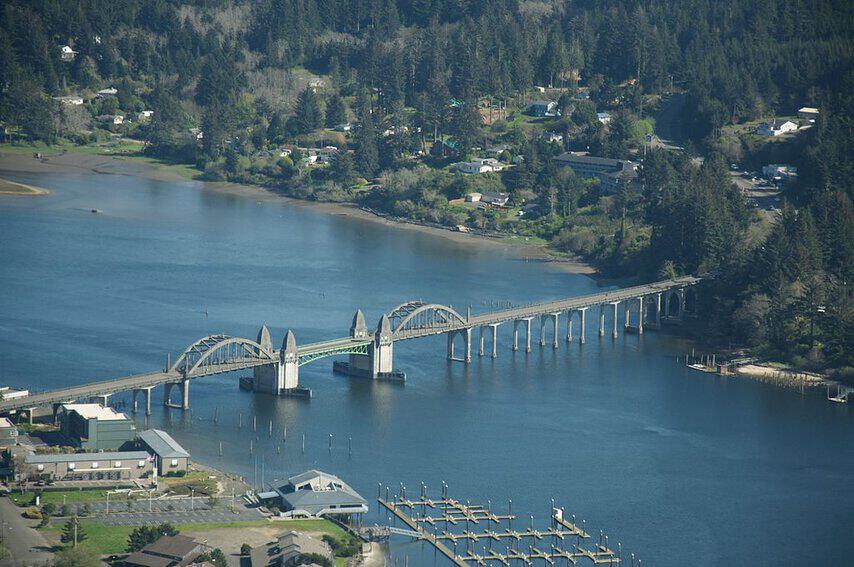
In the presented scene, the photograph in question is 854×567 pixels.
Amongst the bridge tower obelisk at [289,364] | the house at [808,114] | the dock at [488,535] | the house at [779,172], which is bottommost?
the dock at [488,535]

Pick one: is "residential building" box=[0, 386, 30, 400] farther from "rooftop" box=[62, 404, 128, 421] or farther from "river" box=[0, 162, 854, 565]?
"rooftop" box=[62, 404, 128, 421]

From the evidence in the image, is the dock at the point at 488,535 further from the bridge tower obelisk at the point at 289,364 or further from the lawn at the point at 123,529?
the bridge tower obelisk at the point at 289,364

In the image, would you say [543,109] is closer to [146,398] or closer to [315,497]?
[146,398]

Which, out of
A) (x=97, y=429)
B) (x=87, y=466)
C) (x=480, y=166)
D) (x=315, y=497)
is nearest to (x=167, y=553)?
(x=315, y=497)

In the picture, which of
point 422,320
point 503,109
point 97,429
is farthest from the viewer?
point 503,109

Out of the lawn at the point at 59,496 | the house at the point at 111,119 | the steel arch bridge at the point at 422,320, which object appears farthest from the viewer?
the house at the point at 111,119

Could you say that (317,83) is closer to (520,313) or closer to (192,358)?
(520,313)

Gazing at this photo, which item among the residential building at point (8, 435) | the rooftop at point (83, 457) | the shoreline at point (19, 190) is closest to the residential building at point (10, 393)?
the residential building at point (8, 435)
